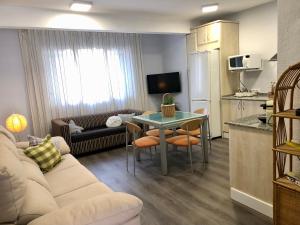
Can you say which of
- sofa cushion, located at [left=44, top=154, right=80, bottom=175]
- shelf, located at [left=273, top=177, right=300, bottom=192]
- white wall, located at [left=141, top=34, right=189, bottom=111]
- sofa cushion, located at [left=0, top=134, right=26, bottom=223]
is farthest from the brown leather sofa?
shelf, located at [left=273, top=177, right=300, bottom=192]

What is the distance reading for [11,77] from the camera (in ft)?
15.6

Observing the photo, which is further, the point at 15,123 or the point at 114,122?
the point at 114,122

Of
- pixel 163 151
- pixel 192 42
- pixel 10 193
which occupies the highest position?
pixel 192 42

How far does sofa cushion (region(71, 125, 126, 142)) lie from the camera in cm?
458

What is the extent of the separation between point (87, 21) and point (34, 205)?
352cm

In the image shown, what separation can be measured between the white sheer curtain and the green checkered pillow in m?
2.44

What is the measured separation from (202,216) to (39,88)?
412cm

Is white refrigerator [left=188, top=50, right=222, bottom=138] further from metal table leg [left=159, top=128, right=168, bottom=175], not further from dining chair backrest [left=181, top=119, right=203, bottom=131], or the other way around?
metal table leg [left=159, top=128, right=168, bottom=175]

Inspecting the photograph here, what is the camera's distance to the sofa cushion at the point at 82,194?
1975 mm

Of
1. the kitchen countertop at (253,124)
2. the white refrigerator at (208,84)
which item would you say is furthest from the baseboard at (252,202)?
the white refrigerator at (208,84)

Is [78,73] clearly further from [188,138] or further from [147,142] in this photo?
[188,138]

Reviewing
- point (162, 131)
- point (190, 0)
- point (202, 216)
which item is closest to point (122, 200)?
point (202, 216)

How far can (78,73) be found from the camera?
5312mm

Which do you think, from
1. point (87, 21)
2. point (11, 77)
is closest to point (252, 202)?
point (87, 21)
